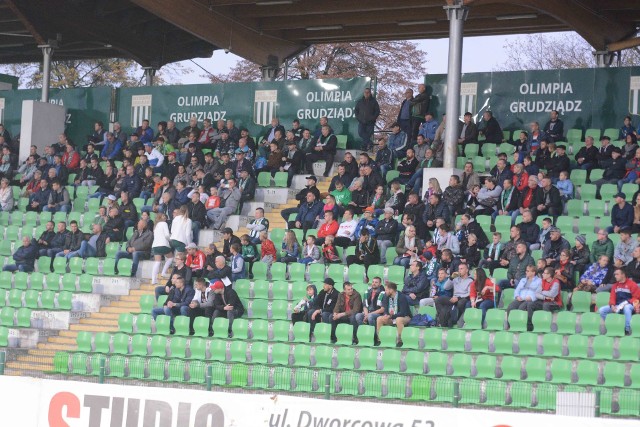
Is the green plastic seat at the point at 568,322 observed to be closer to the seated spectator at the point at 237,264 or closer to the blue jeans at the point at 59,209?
the seated spectator at the point at 237,264

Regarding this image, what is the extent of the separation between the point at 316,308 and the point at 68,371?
13.8 feet

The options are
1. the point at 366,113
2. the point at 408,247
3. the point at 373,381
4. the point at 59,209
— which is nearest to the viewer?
the point at 373,381

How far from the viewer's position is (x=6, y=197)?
2664 cm

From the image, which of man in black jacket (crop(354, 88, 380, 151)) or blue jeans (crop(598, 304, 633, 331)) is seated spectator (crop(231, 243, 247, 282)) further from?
blue jeans (crop(598, 304, 633, 331))

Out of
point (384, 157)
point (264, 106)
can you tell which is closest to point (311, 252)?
point (384, 157)

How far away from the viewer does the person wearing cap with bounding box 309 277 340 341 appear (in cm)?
1856

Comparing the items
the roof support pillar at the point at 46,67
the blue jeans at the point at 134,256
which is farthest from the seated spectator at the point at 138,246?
the roof support pillar at the point at 46,67

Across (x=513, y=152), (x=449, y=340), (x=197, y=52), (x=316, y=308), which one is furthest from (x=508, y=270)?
(x=197, y=52)

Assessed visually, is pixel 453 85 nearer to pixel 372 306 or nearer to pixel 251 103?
pixel 372 306

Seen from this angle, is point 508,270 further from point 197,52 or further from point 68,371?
point 197,52

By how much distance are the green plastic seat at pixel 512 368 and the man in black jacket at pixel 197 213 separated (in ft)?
27.8

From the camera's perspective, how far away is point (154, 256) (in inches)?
886

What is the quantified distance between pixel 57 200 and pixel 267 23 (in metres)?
7.63

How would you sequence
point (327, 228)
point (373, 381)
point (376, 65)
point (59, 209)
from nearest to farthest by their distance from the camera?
point (373, 381) < point (327, 228) < point (59, 209) < point (376, 65)
